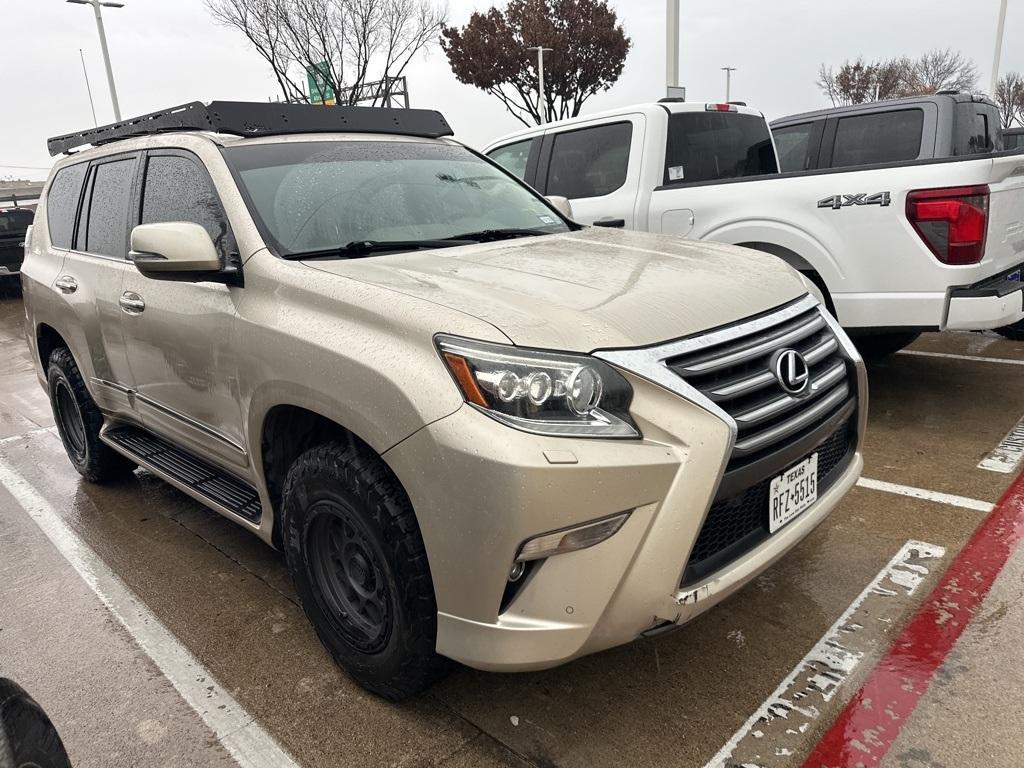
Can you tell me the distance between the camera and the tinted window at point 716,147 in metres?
5.52

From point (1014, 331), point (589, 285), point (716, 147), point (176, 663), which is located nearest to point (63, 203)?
point (176, 663)

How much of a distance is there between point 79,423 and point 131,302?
59.0 inches

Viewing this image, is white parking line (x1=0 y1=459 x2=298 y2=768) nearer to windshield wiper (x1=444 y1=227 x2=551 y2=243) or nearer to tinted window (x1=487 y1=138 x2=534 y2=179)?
windshield wiper (x1=444 y1=227 x2=551 y2=243)

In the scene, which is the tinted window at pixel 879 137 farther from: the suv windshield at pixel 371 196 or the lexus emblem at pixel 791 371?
the lexus emblem at pixel 791 371

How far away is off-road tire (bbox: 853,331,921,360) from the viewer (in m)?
5.53

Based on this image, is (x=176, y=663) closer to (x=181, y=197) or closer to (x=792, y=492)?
(x=181, y=197)

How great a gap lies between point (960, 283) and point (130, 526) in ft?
14.7

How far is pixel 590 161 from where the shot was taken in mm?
5801

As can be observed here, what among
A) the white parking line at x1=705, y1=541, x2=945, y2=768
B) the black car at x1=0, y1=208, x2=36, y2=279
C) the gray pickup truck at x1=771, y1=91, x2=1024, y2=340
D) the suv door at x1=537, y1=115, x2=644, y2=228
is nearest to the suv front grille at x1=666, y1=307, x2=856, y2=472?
the white parking line at x1=705, y1=541, x2=945, y2=768

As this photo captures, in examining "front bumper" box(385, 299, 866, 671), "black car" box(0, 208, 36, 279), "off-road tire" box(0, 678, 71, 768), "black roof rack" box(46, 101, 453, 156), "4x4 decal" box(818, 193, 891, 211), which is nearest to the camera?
"off-road tire" box(0, 678, 71, 768)

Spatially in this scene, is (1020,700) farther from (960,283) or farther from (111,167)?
(111,167)

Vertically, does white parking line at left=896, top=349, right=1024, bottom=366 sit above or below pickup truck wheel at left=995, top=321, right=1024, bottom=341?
below

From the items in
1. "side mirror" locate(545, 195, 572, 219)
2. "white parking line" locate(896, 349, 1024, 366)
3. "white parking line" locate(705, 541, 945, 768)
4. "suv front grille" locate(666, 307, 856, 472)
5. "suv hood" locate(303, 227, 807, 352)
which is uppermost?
"side mirror" locate(545, 195, 572, 219)

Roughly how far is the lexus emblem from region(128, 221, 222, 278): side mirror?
1.85 m
